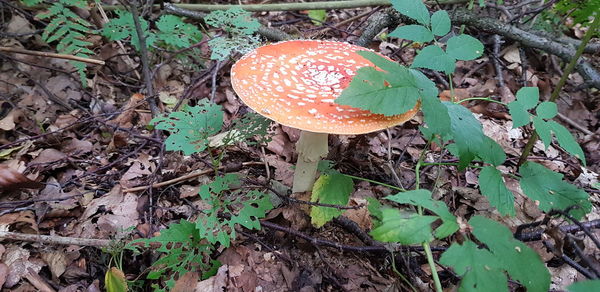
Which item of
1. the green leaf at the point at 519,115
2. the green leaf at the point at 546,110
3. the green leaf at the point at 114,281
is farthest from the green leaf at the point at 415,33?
the green leaf at the point at 114,281

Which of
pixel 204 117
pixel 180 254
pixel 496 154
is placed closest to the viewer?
pixel 496 154

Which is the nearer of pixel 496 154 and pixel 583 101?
pixel 496 154

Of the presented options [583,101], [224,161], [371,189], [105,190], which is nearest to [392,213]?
[371,189]

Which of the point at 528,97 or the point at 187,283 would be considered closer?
the point at 528,97

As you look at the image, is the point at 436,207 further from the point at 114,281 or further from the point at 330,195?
the point at 114,281

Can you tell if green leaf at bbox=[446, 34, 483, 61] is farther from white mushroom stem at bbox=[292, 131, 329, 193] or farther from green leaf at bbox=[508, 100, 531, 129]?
white mushroom stem at bbox=[292, 131, 329, 193]

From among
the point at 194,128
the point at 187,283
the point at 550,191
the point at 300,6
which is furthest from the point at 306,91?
the point at 300,6

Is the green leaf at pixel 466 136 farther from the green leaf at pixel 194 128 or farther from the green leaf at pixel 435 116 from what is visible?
the green leaf at pixel 194 128

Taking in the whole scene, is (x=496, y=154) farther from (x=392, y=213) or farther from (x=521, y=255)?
(x=392, y=213)
